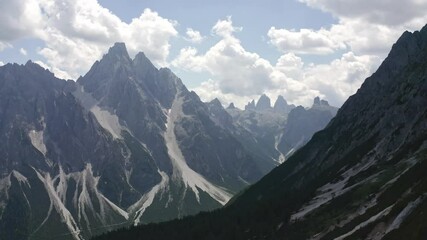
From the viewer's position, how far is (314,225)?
13450cm

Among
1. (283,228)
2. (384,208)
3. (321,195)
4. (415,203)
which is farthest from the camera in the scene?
(321,195)

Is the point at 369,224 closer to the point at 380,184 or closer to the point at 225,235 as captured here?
the point at 380,184

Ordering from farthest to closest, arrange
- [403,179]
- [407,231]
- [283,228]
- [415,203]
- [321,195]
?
[321,195], [283,228], [403,179], [415,203], [407,231]

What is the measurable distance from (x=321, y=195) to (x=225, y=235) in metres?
41.5

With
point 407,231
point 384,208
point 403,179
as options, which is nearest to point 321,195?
point 403,179

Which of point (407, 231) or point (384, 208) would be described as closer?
point (407, 231)

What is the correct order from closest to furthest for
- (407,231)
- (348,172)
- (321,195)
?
(407,231) < (321,195) < (348,172)

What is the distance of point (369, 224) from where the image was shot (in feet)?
304

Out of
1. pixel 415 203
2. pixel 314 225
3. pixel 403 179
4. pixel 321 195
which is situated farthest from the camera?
pixel 321 195

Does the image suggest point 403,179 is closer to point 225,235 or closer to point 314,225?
point 314,225

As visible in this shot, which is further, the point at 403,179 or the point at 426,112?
the point at 426,112

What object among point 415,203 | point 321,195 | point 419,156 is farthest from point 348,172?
point 415,203

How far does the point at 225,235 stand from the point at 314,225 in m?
63.9

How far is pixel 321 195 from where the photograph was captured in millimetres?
173875
